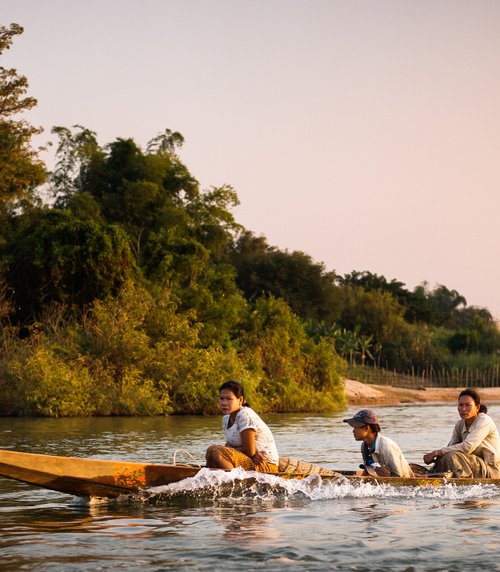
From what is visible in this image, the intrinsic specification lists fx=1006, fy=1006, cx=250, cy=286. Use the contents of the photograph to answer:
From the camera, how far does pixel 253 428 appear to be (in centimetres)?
1052

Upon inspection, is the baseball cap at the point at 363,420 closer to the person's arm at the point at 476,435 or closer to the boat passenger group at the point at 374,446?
the boat passenger group at the point at 374,446

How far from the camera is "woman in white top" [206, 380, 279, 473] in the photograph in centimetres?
1042

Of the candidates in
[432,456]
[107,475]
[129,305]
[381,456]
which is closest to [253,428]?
[381,456]

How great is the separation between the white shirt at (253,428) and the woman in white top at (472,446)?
186cm

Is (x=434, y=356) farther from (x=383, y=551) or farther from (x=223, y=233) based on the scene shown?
(x=383, y=551)

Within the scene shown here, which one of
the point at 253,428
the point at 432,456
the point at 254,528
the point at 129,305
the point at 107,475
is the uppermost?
the point at 129,305

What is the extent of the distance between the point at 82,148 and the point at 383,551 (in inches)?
1815

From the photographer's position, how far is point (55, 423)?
25.8 meters

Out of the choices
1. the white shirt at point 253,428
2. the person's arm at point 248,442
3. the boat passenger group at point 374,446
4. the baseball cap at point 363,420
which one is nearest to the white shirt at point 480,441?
the boat passenger group at point 374,446

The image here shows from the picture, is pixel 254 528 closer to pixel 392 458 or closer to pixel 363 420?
pixel 363 420

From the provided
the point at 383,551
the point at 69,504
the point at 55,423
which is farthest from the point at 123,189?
the point at 383,551

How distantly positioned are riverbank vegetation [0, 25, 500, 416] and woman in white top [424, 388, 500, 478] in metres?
18.1

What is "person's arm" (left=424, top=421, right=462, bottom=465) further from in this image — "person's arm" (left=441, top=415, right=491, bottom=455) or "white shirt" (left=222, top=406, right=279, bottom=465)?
"white shirt" (left=222, top=406, right=279, bottom=465)

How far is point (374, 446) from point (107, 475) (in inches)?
112
